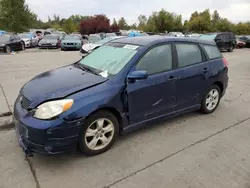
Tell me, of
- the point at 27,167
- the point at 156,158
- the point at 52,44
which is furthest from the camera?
the point at 52,44

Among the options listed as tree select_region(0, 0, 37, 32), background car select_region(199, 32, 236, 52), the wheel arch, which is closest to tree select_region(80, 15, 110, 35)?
tree select_region(0, 0, 37, 32)

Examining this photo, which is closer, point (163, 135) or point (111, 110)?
point (111, 110)

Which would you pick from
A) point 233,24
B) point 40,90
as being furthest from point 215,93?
point 233,24

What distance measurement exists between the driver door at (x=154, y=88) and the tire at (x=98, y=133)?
1.13 feet

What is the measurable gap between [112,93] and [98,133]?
586mm

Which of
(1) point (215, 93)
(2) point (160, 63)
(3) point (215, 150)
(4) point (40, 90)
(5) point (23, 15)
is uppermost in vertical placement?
(5) point (23, 15)

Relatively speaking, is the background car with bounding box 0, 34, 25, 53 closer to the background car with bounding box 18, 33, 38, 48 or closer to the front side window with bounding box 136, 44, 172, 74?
the background car with bounding box 18, 33, 38, 48

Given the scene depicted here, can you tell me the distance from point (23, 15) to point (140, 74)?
1531 inches

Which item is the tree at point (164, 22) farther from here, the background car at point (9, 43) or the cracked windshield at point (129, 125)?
the cracked windshield at point (129, 125)

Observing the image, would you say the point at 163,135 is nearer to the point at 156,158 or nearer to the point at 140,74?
the point at 156,158

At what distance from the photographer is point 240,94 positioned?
6492 millimetres

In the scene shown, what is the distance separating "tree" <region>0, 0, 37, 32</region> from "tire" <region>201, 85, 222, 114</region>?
3822 centimetres

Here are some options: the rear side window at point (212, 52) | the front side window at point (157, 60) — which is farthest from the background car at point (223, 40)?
the front side window at point (157, 60)

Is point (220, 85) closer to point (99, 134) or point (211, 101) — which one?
point (211, 101)
